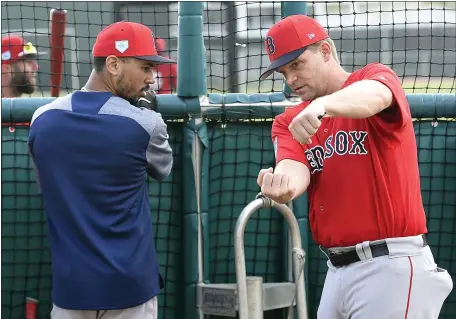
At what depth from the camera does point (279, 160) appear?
3.28 meters

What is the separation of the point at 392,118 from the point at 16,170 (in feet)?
7.28

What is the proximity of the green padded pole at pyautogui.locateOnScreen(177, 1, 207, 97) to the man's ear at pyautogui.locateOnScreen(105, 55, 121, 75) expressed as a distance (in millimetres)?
753

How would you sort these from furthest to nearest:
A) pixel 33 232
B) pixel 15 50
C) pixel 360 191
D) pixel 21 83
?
1. pixel 15 50
2. pixel 21 83
3. pixel 33 232
4. pixel 360 191

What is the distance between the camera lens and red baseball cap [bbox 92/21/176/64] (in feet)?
11.8

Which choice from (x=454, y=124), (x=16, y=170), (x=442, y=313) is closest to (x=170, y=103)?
(x=16, y=170)

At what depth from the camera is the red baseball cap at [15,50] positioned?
529 centimetres

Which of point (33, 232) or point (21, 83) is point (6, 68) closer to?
point (21, 83)

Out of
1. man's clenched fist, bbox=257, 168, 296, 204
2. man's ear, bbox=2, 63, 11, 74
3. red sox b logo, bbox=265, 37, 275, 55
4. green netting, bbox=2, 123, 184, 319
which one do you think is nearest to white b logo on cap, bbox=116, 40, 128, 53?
red sox b logo, bbox=265, 37, 275, 55

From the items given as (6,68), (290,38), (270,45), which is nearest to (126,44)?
(270,45)

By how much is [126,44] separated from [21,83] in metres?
1.76

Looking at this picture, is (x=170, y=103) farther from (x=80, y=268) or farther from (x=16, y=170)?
(x=80, y=268)

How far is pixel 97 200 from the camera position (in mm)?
3365

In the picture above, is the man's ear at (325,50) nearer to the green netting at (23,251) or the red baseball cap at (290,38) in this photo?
the red baseball cap at (290,38)

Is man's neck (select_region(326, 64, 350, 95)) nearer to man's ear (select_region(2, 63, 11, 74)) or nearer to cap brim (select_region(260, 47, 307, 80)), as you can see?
cap brim (select_region(260, 47, 307, 80))
